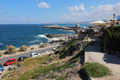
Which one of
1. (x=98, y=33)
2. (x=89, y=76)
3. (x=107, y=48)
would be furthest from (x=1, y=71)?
(x=98, y=33)

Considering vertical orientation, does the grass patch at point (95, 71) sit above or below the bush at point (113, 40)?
below

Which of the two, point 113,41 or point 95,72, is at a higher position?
point 113,41

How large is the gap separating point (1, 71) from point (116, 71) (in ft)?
46.5

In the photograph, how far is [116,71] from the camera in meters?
6.62

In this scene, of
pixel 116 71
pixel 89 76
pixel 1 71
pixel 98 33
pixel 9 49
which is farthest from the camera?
pixel 9 49

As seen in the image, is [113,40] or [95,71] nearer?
[95,71]

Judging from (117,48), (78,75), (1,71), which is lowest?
(1,71)

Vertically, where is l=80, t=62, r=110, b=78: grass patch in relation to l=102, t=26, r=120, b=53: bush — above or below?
below

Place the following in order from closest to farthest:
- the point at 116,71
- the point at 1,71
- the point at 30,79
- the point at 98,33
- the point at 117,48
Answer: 1. the point at 116,71
2. the point at 30,79
3. the point at 117,48
4. the point at 1,71
5. the point at 98,33

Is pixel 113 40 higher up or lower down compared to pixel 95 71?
higher up

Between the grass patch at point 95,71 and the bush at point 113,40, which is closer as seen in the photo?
the grass patch at point 95,71

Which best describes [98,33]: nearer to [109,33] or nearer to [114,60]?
[109,33]

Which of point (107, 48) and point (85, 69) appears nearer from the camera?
point (85, 69)

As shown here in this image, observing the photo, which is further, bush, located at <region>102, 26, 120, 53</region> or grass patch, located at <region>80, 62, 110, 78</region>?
bush, located at <region>102, 26, 120, 53</region>
